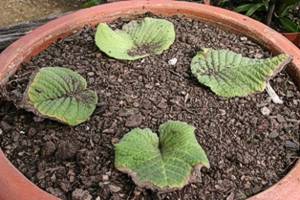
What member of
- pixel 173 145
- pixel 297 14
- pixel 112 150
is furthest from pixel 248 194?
pixel 297 14

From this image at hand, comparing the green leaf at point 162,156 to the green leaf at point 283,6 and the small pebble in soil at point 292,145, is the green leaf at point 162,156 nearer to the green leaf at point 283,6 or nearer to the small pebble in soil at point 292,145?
the small pebble in soil at point 292,145

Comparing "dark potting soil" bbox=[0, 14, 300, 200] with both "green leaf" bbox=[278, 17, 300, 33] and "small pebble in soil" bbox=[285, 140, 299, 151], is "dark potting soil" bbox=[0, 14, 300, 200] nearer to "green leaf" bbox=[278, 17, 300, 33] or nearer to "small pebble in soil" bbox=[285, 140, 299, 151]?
"small pebble in soil" bbox=[285, 140, 299, 151]

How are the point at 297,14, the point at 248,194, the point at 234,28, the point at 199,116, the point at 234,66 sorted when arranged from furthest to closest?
the point at 297,14, the point at 234,28, the point at 234,66, the point at 199,116, the point at 248,194

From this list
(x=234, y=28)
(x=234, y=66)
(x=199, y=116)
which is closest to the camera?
(x=199, y=116)

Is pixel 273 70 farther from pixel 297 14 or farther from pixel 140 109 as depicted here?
pixel 297 14

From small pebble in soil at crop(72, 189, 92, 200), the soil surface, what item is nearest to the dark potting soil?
small pebble in soil at crop(72, 189, 92, 200)

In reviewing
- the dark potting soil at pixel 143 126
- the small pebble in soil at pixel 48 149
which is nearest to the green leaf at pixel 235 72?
the dark potting soil at pixel 143 126
